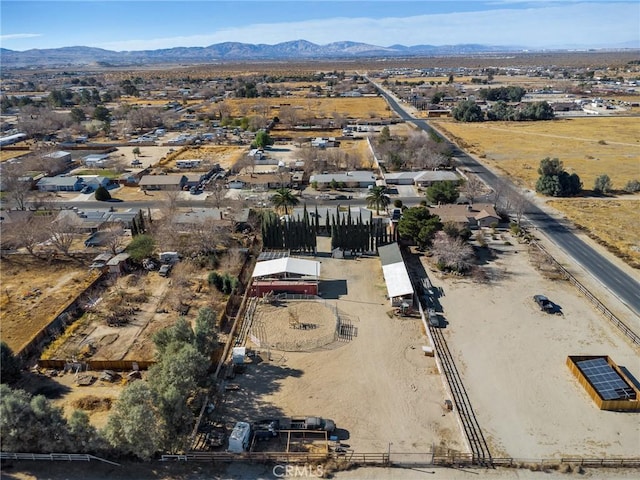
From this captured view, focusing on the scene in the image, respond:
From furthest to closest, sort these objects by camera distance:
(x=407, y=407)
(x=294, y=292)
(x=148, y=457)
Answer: (x=294, y=292) < (x=407, y=407) < (x=148, y=457)

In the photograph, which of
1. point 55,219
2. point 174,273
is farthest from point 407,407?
point 55,219

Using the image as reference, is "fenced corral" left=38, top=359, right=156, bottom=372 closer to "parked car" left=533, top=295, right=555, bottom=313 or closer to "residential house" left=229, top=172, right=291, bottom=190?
"parked car" left=533, top=295, right=555, bottom=313

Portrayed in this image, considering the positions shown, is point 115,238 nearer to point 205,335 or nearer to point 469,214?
point 205,335

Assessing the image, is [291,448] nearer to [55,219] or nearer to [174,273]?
[174,273]

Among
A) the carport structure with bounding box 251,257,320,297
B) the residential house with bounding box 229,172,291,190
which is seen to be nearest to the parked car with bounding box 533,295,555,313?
the carport structure with bounding box 251,257,320,297

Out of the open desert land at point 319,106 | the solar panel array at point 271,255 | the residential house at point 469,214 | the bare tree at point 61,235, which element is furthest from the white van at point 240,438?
the open desert land at point 319,106
